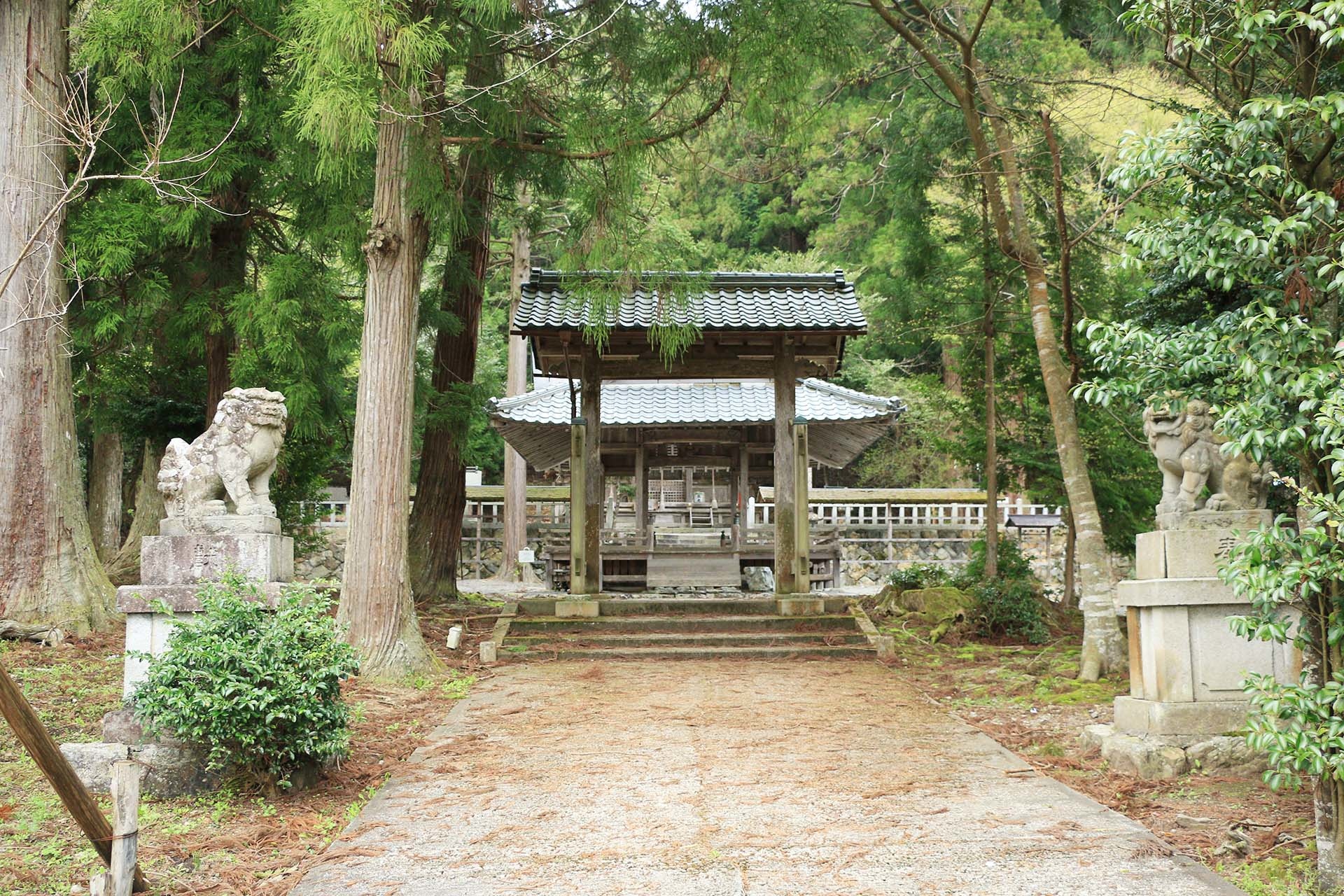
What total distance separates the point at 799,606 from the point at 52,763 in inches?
354

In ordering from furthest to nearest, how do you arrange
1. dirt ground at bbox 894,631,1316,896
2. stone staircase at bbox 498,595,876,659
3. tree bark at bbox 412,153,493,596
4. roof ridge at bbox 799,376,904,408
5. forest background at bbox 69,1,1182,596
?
1. roof ridge at bbox 799,376,904,408
2. tree bark at bbox 412,153,493,596
3. stone staircase at bbox 498,595,876,659
4. forest background at bbox 69,1,1182,596
5. dirt ground at bbox 894,631,1316,896

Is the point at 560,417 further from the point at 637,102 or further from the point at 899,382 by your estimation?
the point at 899,382

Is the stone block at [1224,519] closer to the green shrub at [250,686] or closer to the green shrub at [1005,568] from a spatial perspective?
the green shrub at [250,686]

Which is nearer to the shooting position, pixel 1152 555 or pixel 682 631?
pixel 1152 555

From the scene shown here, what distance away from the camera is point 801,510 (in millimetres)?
12258

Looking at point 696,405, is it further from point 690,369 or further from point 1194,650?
point 1194,650

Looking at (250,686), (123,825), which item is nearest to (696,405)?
(250,686)

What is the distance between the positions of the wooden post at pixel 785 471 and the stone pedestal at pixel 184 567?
23.0ft

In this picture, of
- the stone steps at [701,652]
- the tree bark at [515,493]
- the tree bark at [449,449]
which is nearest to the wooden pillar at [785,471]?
the stone steps at [701,652]

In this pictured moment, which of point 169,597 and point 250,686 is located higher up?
point 169,597

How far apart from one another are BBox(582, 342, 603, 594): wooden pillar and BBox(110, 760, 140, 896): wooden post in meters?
8.29

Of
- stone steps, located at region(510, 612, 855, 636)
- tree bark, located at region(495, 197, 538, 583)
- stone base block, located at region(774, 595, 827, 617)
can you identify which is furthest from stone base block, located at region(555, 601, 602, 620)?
tree bark, located at region(495, 197, 538, 583)

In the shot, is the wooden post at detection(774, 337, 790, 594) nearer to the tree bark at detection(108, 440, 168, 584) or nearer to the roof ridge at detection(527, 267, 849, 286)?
the roof ridge at detection(527, 267, 849, 286)

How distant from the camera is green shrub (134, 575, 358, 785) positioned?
15.7 feet
